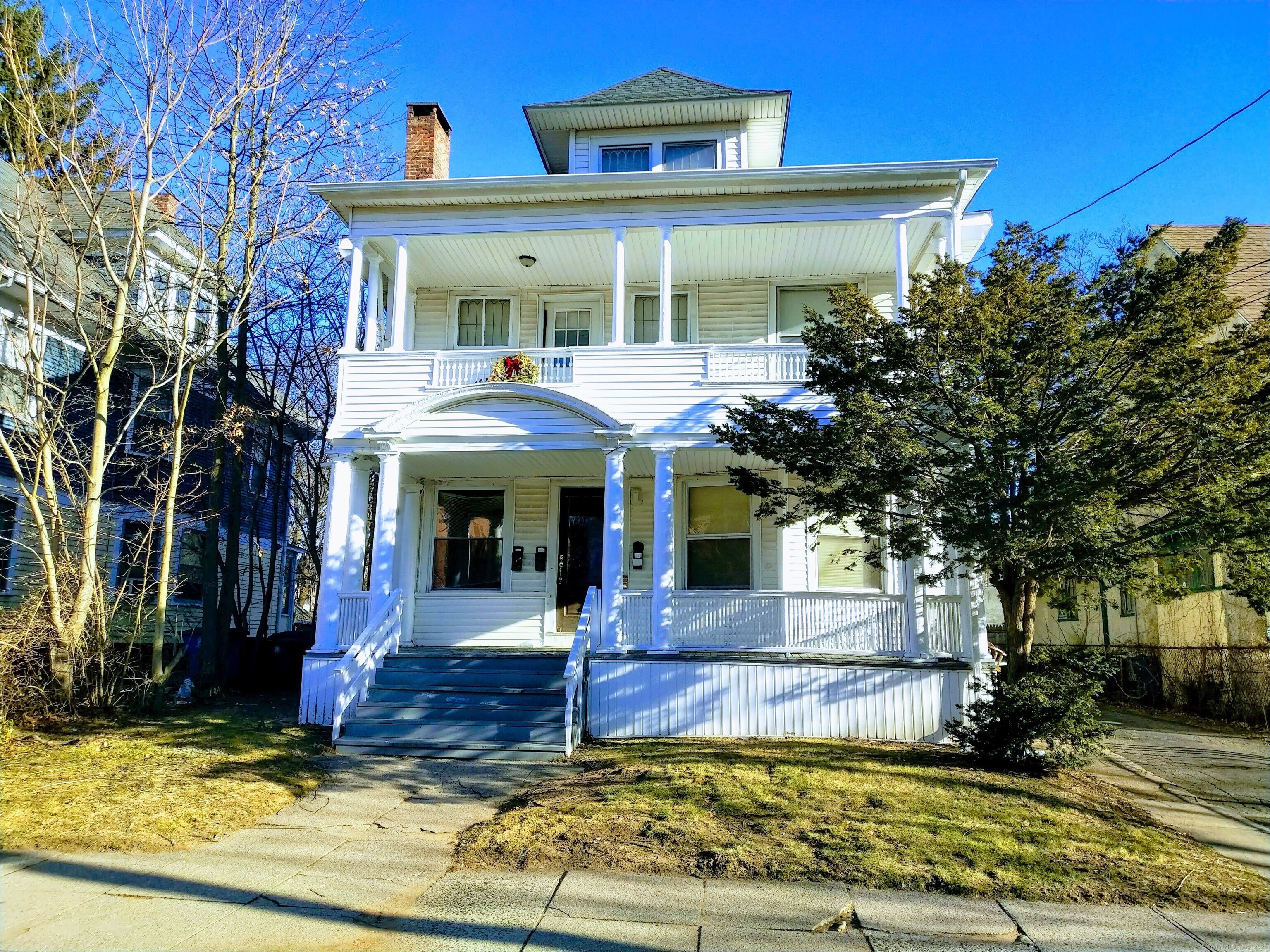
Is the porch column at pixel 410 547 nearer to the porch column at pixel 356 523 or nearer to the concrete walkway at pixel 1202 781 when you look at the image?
the porch column at pixel 356 523

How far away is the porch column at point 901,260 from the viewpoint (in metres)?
11.6

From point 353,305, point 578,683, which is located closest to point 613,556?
point 578,683

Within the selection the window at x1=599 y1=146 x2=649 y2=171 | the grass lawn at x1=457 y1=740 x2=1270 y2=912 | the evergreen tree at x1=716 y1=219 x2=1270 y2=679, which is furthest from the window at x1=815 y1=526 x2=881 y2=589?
the window at x1=599 y1=146 x2=649 y2=171

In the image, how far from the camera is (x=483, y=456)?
39.9ft

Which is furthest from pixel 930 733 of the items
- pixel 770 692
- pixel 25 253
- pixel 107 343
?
pixel 25 253

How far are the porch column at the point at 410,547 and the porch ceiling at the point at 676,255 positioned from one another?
349 cm

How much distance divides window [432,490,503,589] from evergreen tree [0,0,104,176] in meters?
6.94

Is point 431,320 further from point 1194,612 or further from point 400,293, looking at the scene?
point 1194,612

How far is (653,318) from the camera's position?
548 inches

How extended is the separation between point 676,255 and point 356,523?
6.20 m

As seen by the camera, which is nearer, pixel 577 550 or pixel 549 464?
pixel 549 464

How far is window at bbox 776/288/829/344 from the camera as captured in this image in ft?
44.2

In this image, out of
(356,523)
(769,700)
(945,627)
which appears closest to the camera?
(769,700)

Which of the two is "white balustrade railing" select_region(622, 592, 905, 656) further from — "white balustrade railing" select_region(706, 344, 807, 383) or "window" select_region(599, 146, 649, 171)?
"window" select_region(599, 146, 649, 171)
